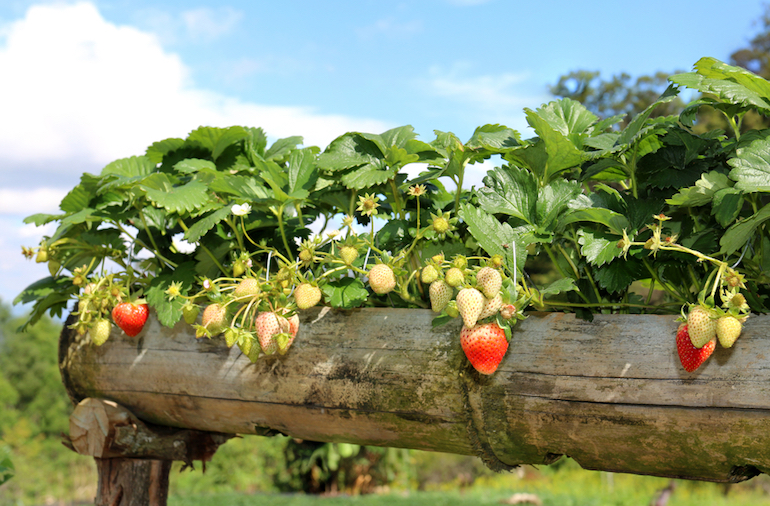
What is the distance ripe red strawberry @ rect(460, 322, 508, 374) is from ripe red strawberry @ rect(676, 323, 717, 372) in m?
0.30

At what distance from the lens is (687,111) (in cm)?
116

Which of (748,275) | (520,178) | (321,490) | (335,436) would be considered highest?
(520,178)

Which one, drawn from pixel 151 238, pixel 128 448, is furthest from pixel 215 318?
pixel 128 448

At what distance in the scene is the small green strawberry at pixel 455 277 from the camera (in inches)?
42.9

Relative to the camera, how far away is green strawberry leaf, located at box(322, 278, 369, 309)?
1.28 meters

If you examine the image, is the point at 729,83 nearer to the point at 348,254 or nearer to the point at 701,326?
the point at 701,326

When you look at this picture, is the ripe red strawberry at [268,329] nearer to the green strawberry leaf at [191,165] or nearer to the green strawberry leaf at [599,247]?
the green strawberry leaf at [191,165]

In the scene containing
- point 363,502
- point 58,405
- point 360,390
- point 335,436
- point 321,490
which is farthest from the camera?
point 58,405

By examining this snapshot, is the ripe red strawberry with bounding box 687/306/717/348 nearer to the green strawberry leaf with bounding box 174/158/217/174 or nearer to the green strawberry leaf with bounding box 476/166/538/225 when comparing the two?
the green strawberry leaf with bounding box 476/166/538/225

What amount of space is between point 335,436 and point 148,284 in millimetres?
707

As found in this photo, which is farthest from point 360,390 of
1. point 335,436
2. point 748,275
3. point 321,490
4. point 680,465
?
point 321,490

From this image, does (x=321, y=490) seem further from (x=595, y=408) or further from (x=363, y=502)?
(x=595, y=408)

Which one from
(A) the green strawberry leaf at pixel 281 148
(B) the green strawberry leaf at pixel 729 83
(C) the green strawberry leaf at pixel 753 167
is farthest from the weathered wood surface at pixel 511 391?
(A) the green strawberry leaf at pixel 281 148

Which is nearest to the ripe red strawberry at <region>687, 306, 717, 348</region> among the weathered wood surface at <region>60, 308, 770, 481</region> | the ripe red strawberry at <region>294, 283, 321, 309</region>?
the weathered wood surface at <region>60, 308, 770, 481</region>
